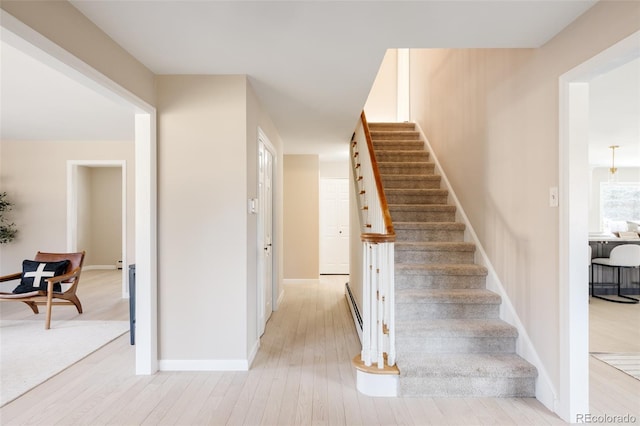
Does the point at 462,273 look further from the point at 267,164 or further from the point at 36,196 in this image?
the point at 36,196

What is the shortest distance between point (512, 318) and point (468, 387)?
694 mm

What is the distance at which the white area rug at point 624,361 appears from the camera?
2.71 m

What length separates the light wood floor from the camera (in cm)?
212

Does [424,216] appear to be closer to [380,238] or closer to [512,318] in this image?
[512,318]

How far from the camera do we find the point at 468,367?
2.41 metres

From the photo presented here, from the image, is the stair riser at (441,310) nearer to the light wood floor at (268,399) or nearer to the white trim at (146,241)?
the light wood floor at (268,399)

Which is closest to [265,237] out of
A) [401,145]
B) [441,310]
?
[441,310]

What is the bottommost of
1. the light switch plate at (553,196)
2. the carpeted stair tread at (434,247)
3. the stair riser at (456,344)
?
the stair riser at (456,344)

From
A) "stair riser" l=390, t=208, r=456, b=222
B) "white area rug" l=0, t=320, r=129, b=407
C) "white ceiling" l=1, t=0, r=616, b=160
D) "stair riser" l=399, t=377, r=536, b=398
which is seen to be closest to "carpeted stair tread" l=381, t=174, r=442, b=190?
"stair riser" l=390, t=208, r=456, b=222

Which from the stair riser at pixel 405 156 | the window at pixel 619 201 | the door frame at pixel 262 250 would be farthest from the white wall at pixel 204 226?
the window at pixel 619 201

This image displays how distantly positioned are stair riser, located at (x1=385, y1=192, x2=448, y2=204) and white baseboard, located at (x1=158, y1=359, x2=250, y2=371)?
240cm

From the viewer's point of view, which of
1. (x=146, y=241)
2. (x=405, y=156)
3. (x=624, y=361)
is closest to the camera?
(x=146, y=241)

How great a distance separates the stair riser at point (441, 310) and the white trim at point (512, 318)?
132 mm

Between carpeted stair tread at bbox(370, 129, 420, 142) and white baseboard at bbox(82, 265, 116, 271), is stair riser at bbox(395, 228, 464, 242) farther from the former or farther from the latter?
white baseboard at bbox(82, 265, 116, 271)
